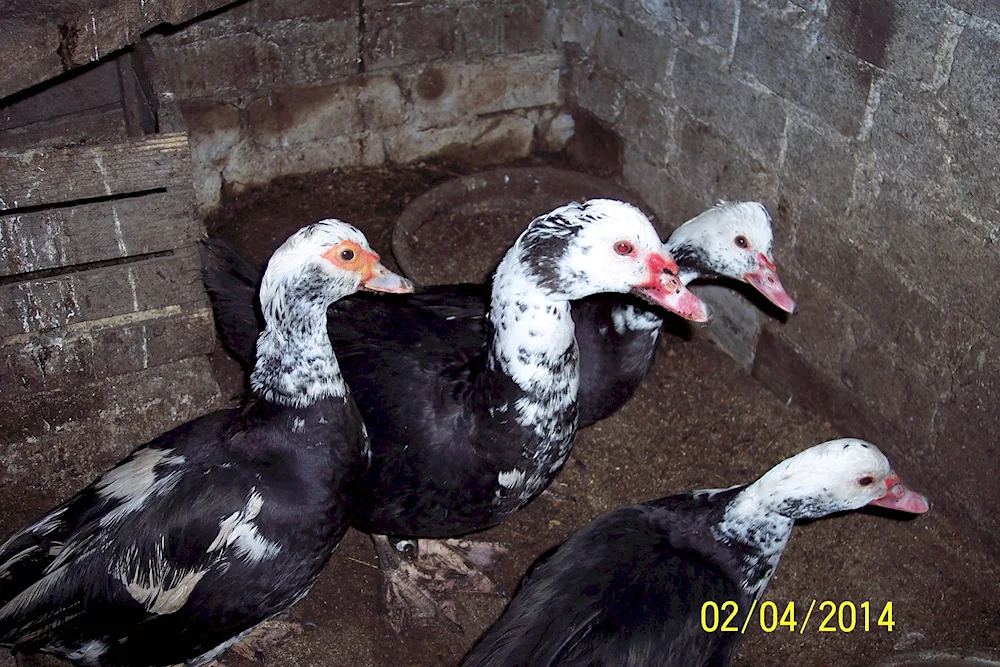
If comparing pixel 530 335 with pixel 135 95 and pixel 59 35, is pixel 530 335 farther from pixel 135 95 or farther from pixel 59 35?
pixel 135 95

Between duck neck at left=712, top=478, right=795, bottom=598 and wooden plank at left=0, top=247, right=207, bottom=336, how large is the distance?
2325mm

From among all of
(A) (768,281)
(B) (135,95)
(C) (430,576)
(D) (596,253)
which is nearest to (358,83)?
(B) (135,95)

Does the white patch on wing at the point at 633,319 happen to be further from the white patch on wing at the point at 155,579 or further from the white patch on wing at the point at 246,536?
the white patch on wing at the point at 155,579

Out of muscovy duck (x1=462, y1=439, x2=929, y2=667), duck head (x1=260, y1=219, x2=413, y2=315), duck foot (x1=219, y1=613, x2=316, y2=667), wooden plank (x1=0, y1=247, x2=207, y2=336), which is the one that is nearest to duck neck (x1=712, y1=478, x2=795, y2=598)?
muscovy duck (x1=462, y1=439, x2=929, y2=667)

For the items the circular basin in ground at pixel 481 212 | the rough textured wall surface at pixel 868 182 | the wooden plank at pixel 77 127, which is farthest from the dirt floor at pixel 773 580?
the wooden plank at pixel 77 127

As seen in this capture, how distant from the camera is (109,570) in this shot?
111 inches

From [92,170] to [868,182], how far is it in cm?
300

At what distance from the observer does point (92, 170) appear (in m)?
3.54

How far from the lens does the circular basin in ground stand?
17.0ft

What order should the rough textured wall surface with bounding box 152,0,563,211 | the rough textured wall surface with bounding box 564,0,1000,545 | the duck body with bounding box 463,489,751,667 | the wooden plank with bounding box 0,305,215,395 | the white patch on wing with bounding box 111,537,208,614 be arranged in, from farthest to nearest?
the rough textured wall surface with bounding box 152,0,563,211 → the wooden plank with bounding box 0,305,215,395 → the rough textured wall surface with bounding box 564,0,1000,545 → the white patch on wing with bounding box 111,537,208,614 → the duck body with bounding box 463,489,751,667

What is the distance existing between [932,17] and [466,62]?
291 cm

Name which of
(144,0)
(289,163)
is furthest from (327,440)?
(289,163)

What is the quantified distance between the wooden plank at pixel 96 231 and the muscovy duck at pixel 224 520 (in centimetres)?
101

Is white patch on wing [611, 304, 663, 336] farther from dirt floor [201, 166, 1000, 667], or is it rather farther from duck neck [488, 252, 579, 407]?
dirt floor [201, 166, 1000, 667]
